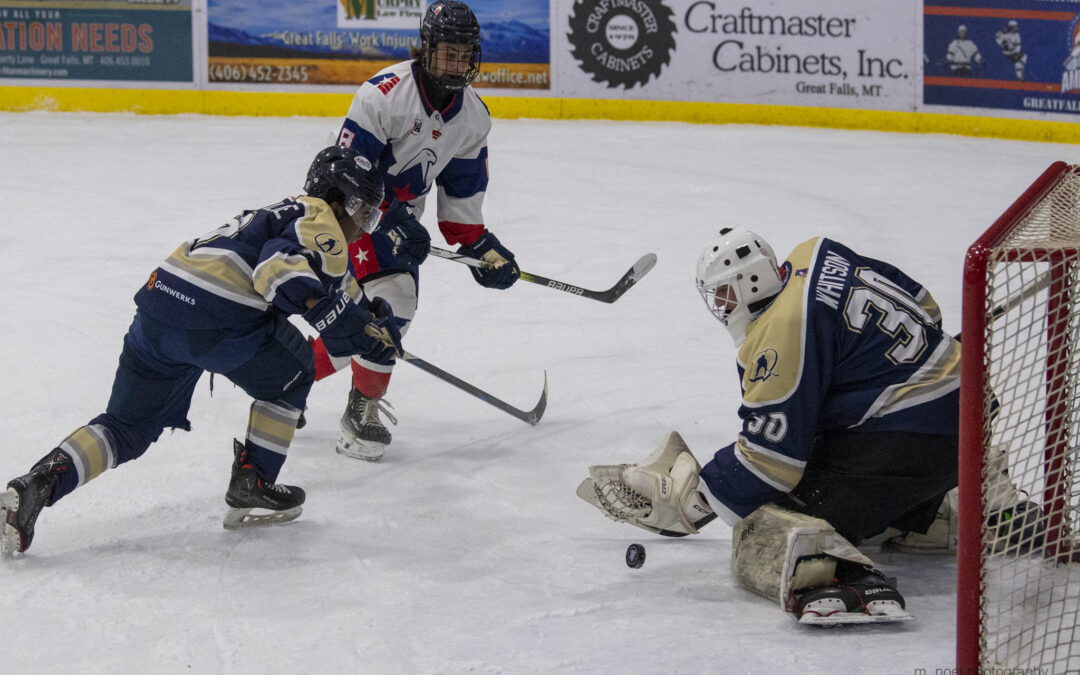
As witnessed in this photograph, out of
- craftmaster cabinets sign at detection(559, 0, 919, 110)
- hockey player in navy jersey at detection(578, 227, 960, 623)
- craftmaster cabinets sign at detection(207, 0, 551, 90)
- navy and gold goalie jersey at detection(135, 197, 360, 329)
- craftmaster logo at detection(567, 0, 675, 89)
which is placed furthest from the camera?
craftmaster cabinets sign at detection(207, 0, 551, 90)

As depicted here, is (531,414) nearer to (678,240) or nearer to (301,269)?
(301,269)

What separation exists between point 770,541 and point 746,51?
5.85m

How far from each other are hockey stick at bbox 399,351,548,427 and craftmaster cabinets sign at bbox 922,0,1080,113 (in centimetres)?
487

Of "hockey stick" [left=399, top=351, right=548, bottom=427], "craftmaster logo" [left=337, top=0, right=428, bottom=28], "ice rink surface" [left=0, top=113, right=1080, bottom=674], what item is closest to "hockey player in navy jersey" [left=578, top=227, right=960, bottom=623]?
"ice rink surface" [left=0, top=113, right=1080, bottom=674]

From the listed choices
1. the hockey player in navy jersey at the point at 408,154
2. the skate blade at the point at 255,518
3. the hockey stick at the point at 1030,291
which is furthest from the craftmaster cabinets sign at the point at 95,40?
the hockey stick at the point at 1030,291

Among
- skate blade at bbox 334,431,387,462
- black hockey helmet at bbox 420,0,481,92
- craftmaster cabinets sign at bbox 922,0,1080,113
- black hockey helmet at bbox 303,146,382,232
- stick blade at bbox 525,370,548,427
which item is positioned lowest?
skate blade at bbox 334,431,387,462

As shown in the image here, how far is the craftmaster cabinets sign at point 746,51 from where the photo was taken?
7.61 metres

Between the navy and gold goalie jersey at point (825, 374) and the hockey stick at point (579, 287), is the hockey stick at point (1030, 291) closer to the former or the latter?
the navy and gold goalie jersey at point (825, 374)

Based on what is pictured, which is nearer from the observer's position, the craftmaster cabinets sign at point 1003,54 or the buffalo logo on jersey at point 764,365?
the buffalo logo on jersey at point 764,365

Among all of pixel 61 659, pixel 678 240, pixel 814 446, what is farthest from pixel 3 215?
pixel 814 446

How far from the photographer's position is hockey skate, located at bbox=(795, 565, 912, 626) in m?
2.30

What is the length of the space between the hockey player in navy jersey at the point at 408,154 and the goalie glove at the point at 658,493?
2.98 ft

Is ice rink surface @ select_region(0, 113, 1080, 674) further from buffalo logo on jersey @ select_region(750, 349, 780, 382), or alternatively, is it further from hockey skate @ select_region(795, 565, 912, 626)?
buffalo logo on jersey @ select_region(750, 349, 780, 382)

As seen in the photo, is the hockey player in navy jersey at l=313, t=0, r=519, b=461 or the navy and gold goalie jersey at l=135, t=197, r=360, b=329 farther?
the hockey player in navy jersey at l=313, t=0, r=519, b=461
